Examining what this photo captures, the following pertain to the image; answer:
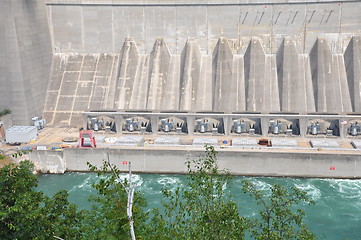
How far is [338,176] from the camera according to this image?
44.9m

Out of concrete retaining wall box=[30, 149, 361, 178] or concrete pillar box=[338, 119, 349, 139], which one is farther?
concrete pillar box=[338, 119, 349, 139]

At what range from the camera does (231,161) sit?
4606 cm

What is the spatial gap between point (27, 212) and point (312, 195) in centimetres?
3022

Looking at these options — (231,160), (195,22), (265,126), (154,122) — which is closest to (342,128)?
(265,126)

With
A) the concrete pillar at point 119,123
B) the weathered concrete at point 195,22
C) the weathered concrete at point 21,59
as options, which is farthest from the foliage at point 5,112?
the weathered concrete at point 195,22

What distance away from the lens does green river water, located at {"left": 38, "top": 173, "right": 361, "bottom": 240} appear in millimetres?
34719

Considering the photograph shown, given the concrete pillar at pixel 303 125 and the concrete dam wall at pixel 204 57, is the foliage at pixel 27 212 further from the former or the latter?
the concrete dam wall at pixel 204 57

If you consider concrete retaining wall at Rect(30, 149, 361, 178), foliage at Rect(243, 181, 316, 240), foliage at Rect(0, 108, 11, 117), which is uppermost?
foliage at Rect(0, 108, 11, 117)

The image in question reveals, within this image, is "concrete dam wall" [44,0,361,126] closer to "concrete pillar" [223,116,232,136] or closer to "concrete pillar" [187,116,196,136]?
"concrete pillar" [187,116,196,136]

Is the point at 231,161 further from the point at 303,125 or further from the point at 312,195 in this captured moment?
the point at 303,125

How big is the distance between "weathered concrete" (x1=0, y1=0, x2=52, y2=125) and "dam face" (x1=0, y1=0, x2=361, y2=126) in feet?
1.18

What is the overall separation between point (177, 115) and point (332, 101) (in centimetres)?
2047

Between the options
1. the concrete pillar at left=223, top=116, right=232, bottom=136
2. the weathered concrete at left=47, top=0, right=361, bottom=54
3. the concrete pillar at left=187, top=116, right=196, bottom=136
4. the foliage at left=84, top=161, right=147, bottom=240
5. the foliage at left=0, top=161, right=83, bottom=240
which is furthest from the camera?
the weathered concrete at left=47, top=0, right=361, bottom=54

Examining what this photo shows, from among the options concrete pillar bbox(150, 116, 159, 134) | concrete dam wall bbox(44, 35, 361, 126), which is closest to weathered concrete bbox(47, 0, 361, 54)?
concrete dam wall bbox(44, 35, 361, 126)
